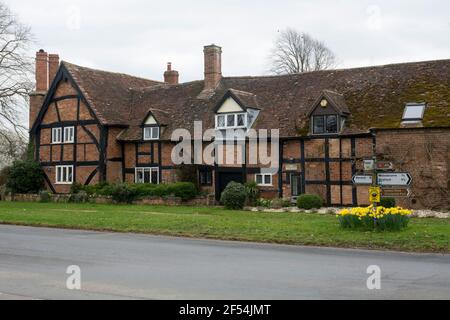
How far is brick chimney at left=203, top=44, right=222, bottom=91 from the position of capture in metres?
38.0

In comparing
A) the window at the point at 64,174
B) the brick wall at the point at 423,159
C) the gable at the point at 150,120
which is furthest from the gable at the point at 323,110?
the window at the point at 64,174

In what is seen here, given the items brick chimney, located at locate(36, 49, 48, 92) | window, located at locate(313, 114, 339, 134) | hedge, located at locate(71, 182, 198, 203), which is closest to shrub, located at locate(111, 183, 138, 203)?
hedge, located at locate(71, 182, 198, 203)

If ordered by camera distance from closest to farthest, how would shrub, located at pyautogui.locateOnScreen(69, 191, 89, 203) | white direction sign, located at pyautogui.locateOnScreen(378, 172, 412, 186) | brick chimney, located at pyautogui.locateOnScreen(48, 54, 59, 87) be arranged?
white direction sign, located at pyautogui.locateOnScreen(378, 172, 412, 186), shrub, located at pyautogui.locateOnScreen(69, 191, 89, 203), brick chimney, located at pyautogui.locateOnScreen(48, 54, 59, 87)

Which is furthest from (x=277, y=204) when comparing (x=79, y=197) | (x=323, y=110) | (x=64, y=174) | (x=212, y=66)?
(x=64, y=174)

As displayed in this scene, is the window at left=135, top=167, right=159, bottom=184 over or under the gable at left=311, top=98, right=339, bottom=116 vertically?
under

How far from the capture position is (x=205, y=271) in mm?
11695

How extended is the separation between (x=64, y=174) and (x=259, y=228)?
22.8 m

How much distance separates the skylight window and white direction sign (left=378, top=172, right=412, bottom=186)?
430 inches

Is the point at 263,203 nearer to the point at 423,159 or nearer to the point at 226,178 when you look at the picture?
the point at 226,178

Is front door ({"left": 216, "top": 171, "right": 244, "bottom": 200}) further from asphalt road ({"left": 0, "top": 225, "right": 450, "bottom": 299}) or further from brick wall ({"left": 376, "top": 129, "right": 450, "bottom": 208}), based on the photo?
asphalt road ({"left": 0, "top": 225, "right": 450, "bottom": 299})

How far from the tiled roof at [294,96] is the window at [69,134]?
2.63m

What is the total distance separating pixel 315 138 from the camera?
3116 cm

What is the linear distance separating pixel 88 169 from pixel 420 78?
21314 millimetres

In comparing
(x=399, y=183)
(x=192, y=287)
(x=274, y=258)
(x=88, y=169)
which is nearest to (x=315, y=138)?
(x=399, y=183)
